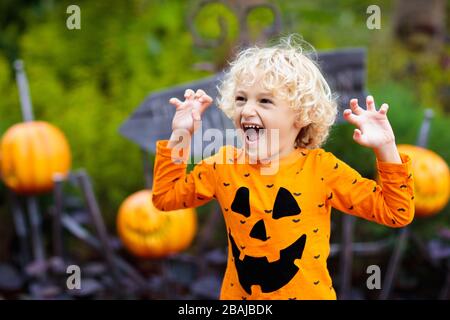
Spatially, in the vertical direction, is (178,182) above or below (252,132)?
below

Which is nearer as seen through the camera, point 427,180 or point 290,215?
point 290,215

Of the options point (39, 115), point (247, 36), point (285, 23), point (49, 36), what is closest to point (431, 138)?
point (247, 36)

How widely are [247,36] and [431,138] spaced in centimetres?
120

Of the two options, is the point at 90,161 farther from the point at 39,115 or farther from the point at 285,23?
the point at 285,23

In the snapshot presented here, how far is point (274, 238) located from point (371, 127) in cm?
38

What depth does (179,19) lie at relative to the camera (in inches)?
220

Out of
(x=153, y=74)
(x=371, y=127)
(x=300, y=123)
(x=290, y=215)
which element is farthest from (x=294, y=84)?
(x=153, y=74)

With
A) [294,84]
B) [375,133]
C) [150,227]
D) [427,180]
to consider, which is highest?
[294,84]

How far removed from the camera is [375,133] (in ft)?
5.85

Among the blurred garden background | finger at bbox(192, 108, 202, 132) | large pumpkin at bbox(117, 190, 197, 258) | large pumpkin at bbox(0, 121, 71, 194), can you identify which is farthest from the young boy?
large pumpkin at bbox(0, 121, 71, 194)

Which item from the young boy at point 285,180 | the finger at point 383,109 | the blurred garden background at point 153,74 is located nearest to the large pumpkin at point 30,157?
the blurred garden background at point 153,74

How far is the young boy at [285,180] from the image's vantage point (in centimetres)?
180

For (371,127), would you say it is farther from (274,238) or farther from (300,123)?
(274,238)

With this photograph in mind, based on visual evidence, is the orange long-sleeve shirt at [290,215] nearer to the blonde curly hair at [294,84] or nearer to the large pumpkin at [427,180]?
the blonde curly hair at [294,84]
